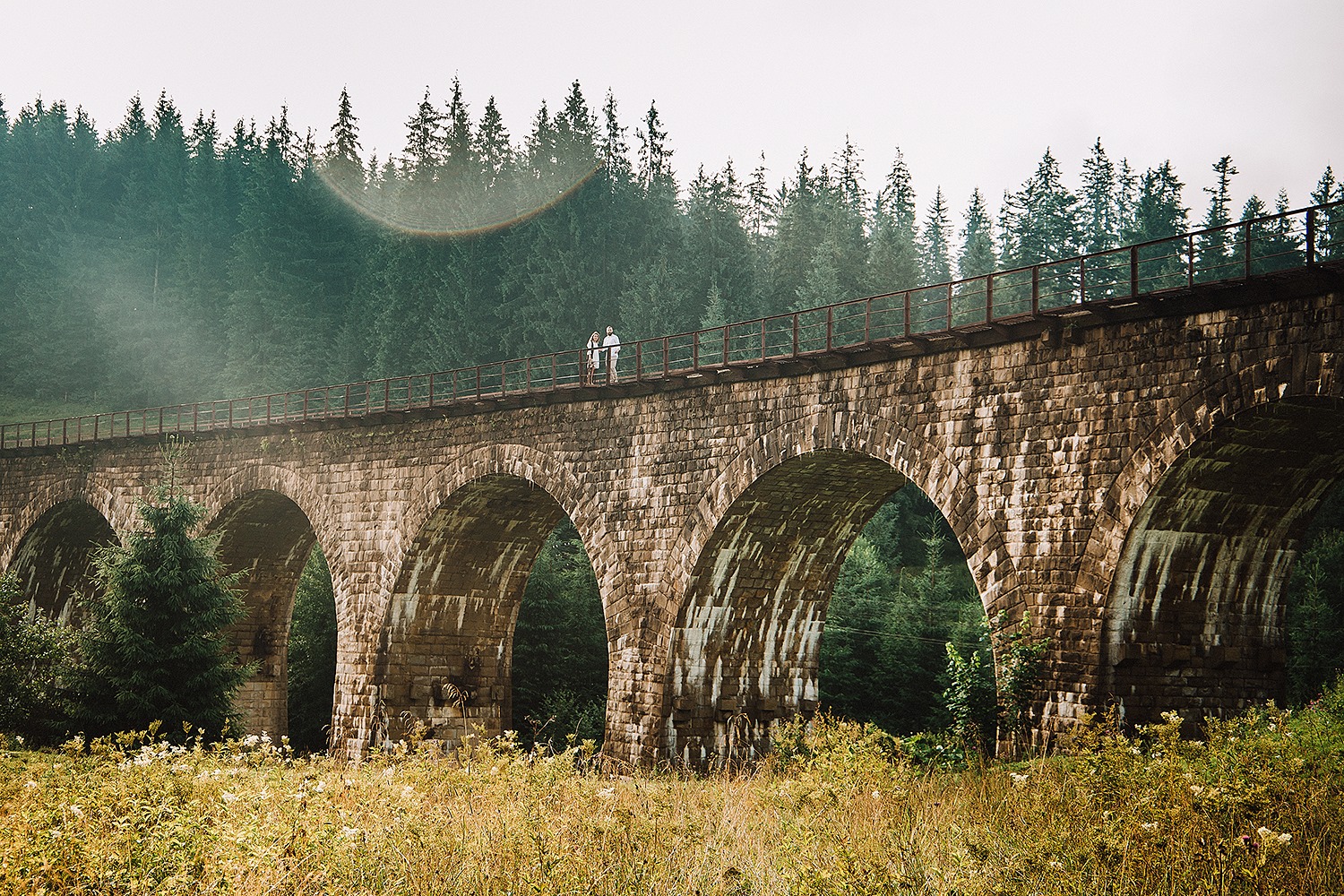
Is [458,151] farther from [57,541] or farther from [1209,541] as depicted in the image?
[1209,541]

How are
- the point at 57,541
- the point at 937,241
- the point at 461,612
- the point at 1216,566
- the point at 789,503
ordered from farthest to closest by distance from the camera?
the point at 937,241, the point at 57,541, the point at 461,612, the point at 789,503, the point at 1216,566

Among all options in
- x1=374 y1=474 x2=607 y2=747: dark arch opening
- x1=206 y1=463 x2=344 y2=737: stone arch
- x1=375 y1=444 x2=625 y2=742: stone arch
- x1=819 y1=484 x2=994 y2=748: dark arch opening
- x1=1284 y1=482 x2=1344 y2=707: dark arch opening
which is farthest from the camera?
x1=819 y1=484 x2=994 y2=748: dark arch opening

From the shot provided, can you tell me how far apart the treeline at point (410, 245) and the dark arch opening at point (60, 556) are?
73.0 ft

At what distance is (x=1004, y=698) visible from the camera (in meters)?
17.5

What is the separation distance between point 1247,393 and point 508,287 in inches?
1932

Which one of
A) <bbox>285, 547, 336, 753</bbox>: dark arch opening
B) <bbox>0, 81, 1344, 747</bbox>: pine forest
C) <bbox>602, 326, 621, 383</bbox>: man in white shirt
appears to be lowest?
<bbox>285, 547, 336, 753</bbox>: dark arch opening

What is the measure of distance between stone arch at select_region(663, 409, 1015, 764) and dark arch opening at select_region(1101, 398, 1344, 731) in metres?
4.33

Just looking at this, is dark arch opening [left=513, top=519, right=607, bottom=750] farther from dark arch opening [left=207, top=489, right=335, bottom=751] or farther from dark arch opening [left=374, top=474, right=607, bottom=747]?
dark arch opening [left=374, top=474, right=607, bottom=747]

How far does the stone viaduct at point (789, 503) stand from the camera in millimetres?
16844

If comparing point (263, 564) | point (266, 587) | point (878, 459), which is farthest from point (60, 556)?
point (878, 459)

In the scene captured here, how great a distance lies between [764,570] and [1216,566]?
842cm

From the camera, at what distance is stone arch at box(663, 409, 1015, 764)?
21844mm

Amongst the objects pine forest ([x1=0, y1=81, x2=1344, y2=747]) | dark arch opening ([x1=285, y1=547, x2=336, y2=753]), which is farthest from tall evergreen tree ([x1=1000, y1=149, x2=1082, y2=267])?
dark arch opening ([x1=285, y1=547, x2=336, y2=753])

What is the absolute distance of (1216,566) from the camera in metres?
17.8
